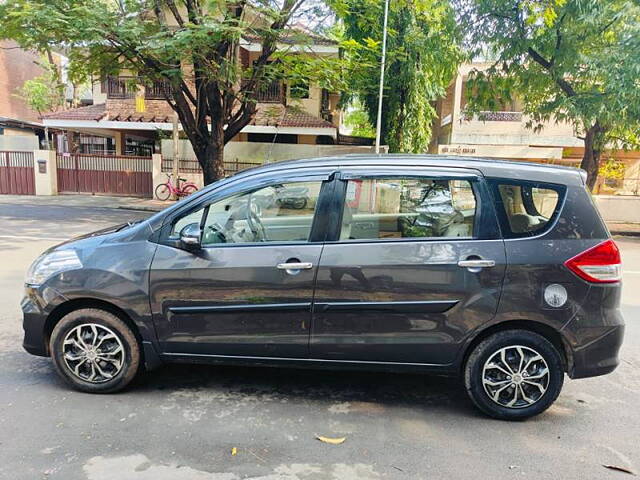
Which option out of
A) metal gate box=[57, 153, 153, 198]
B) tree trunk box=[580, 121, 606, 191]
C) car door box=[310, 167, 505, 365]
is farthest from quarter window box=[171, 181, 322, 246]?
metal gate box=[57, 153, 153, 198]

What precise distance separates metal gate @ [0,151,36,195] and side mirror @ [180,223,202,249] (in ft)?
64.2

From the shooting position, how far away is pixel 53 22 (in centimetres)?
896

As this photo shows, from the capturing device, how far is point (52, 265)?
3.28 meters

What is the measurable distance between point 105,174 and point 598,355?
66.0 ft

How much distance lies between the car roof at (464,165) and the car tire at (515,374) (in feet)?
3.57

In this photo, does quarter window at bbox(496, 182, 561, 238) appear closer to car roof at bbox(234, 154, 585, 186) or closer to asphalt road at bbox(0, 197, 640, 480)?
car roof at bbox(234, 154, 585, 186)

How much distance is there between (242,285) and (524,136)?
21536 mm

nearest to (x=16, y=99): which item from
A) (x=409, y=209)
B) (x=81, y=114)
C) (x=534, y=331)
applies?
(x=81, y=114)

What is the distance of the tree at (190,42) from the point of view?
9.27 m

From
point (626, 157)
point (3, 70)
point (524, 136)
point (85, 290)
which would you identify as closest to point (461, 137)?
point (524, 136)

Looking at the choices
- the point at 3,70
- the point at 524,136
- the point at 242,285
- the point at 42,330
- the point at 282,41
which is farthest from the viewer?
the point at 3,70

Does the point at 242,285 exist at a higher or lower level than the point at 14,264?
higher

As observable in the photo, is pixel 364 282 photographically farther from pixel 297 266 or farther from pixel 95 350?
pixel 95 350

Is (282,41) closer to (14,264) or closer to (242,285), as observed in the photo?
(14,264)
